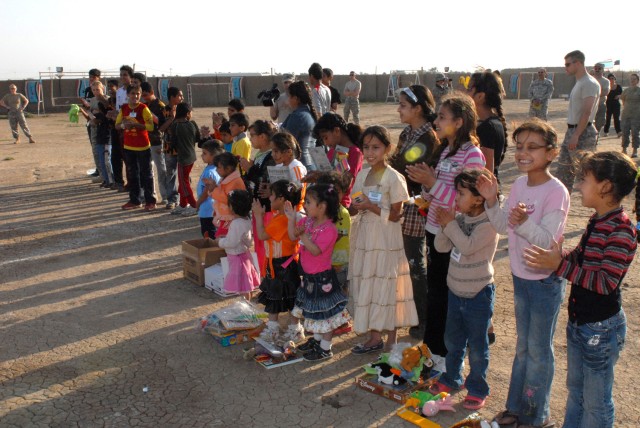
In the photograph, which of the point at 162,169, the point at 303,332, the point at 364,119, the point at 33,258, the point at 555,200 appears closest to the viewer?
the point at 555,200

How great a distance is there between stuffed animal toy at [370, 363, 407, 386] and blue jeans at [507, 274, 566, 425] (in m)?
0.77

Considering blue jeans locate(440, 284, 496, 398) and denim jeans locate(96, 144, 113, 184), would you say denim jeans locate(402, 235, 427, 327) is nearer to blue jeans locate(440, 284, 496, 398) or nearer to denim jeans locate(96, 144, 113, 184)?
blue jeans locate(440, 284, 496, 398)

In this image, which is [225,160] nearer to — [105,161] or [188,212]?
[188,212]

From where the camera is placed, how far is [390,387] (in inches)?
162

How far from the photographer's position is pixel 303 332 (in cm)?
515

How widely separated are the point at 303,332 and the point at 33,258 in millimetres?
4222

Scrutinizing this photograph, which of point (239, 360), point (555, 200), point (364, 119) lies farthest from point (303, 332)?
point (364, 119)

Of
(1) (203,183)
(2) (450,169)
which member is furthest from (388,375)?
(1) (203,183)

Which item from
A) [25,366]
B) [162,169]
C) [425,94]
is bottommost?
[25,366]

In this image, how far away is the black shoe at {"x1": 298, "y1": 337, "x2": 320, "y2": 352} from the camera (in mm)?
4848

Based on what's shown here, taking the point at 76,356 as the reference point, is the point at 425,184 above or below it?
above

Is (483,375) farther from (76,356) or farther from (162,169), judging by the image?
(162,169)

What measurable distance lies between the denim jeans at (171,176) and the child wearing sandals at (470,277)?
6.61 meters

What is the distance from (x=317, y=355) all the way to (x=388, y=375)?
724 mm
